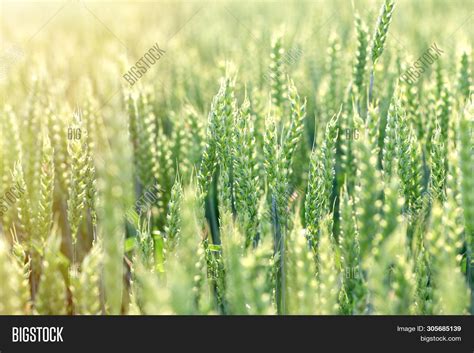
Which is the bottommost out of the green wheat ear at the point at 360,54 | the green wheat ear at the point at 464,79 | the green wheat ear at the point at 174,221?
the green wheat ear at the point at 174,221

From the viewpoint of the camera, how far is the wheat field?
0.90 metres

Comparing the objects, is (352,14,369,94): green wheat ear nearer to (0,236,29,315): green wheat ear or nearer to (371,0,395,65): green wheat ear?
(371,0,395,65): green wheat ear

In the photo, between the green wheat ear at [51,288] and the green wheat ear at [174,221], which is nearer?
the green wheat ear at [51,288]

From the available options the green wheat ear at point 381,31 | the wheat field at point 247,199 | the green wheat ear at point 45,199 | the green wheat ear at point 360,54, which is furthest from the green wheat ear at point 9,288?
the green wheat ear at point 360,54

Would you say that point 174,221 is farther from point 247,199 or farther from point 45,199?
point 45,199

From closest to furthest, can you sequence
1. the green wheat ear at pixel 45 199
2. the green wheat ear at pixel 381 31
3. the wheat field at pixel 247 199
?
the wheat field at pixel 247 199, the green wheat ear at pixel 45 199, the green wheat ear at pixel 381 31

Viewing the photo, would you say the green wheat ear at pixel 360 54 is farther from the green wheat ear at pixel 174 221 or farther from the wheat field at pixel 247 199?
the green wheat ear at pixel 174 221

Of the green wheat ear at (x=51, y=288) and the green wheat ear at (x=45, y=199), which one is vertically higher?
the green wheat ear at (x=45, y=199)

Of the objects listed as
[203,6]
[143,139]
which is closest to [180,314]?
[143,139]

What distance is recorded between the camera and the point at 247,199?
46.6 inches

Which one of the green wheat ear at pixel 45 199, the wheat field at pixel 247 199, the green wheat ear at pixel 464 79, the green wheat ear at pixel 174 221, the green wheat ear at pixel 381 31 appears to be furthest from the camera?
the green wheat ear at pixel 464 79

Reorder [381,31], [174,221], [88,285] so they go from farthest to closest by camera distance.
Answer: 1. [381,31]
2. [174,221]
3. [88,285]

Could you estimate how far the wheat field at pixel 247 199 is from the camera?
903 mm

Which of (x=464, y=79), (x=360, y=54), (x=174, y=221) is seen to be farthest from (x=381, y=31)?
(x=174, y=221)
